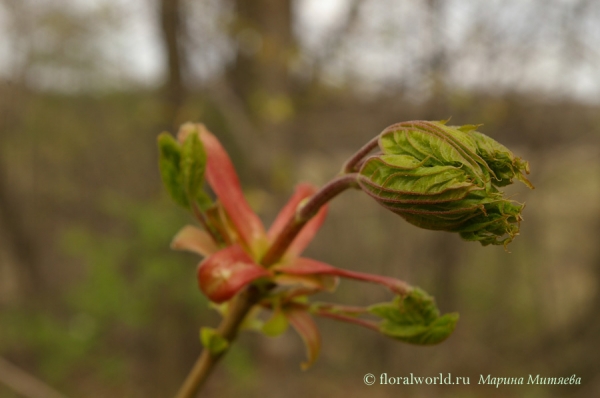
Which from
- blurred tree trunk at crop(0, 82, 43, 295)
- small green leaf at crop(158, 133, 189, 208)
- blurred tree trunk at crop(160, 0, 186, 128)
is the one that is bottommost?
blurred tree trunk at crop(0, 82, 43, 295)

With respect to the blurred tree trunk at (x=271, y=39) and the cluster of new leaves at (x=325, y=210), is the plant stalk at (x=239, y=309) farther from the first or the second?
the blurred tree trunk at (x=271, y=39)

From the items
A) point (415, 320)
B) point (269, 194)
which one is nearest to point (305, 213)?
point (415, 320)

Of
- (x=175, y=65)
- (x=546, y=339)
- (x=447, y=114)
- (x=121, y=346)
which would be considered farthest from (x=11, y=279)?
(x=546, y=339)

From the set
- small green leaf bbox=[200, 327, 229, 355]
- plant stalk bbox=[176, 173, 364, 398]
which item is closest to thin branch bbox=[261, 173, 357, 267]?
plant stalk bbox=[176, 173, 364, 398]

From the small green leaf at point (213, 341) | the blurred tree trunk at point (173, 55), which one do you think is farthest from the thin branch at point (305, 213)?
the blurred tree trunk at point (173, 55)

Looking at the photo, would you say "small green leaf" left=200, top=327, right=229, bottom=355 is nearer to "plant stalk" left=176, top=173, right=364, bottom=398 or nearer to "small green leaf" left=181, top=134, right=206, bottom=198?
"plant stalk" left=176, top=173, right=364, bottom=398

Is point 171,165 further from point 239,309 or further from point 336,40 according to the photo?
point 336,40

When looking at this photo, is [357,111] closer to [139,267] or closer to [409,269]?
[409,269]
